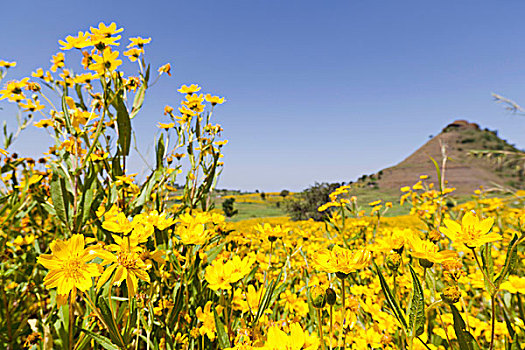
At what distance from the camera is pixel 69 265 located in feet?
1.44

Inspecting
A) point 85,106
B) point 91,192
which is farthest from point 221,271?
point 85,106

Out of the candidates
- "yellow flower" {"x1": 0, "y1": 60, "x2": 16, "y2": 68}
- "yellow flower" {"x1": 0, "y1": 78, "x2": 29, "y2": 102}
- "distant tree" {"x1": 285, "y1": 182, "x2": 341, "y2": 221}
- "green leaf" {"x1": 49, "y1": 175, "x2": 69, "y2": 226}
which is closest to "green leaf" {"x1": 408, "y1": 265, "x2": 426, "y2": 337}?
"green leaf" {"x1": 49, "y1": 175, "x2": 69, "y2": 226}

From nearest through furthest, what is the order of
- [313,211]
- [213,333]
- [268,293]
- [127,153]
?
[268,293]
[213,333]
[127,153]
[313,211]

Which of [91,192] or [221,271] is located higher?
[91,192]

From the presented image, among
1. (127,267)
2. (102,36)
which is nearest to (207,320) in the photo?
(127,267)

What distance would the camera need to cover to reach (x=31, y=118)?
142 centimetres

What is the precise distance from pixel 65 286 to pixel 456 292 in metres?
0.63

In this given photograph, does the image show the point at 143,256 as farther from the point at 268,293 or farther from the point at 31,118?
the point at 31,118

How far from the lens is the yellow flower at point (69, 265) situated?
1.40 ft

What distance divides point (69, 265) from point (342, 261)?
1.48ft

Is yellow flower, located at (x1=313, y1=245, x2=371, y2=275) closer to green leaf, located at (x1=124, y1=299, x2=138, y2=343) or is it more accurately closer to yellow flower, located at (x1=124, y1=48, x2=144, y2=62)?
green leaf, located at (x1=124, y1=299, x2=138, y2=343)

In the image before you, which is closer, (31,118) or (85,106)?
(85,106)

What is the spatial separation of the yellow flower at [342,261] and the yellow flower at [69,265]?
37 cm

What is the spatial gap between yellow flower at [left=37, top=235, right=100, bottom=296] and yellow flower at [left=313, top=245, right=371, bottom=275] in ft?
1.22
